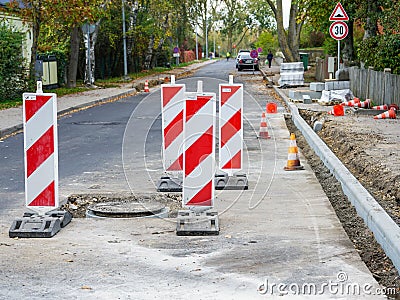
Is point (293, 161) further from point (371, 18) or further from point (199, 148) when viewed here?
point (371, 18)

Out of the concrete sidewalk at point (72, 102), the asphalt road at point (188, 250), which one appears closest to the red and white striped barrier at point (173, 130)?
the asphalt road at point (188, 250)

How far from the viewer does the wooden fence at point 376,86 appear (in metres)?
20.1

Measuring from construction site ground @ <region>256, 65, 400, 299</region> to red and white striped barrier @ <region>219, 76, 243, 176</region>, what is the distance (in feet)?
4.31

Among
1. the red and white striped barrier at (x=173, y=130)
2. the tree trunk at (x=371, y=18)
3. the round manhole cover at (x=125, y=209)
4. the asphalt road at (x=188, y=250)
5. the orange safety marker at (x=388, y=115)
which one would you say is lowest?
the asphalt road at (x=188, y=250)

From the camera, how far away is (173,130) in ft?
33.6

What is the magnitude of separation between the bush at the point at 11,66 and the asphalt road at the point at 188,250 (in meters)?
16.1

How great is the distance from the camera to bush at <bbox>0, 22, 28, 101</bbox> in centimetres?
2647

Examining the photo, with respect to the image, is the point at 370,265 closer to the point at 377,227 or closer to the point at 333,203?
the point at 377,227

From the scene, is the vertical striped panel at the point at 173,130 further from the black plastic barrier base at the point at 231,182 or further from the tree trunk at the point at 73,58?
the tree trunk at the point at 73,58

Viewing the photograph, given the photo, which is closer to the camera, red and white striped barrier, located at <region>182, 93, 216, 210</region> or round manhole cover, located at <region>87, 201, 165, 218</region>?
red and white striped barrier, located at <region>182, 93, 216, 210</region>

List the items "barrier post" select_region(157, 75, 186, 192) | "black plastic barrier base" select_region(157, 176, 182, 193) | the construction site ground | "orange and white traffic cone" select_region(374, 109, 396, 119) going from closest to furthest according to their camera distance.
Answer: the construction site ground
"black plastic barrier base" select_region(157, 176, 182, 193)
"barrier post" select_region(157, 75, 186, 192)
"orange and white traffic cone" select_region(374, 109, 396, 119)

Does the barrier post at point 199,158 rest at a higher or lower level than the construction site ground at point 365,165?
higher

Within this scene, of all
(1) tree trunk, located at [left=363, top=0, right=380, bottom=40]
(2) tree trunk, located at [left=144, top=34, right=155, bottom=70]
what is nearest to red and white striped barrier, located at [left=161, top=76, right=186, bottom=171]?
(1) tree trunk, located at [left=363, top=0, right=380, bottom=40]

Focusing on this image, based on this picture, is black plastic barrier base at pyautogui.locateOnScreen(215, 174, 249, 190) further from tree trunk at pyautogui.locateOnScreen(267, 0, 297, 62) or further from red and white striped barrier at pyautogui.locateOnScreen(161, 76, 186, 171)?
tree trunk at pyautogui.locateOnScreen(267, 0, 297, 62)
